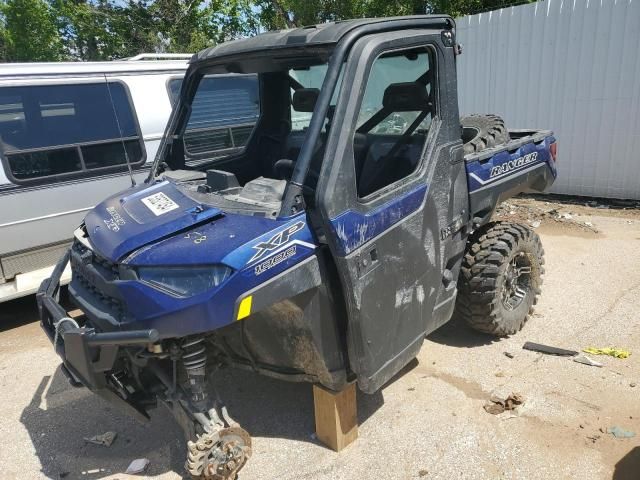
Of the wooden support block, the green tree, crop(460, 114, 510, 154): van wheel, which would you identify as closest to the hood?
the wooden support block

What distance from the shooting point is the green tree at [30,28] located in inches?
602

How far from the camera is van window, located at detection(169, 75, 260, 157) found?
3.71 meters

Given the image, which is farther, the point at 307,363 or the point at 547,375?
the point at 547,375

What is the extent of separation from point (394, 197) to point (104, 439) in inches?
91.2

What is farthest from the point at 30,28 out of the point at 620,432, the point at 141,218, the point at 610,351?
the point at 620,432

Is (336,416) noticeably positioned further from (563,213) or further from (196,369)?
(563,213)

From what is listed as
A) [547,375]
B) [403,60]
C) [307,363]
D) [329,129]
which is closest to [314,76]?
[403,60]

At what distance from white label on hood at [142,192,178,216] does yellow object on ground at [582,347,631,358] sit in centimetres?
310

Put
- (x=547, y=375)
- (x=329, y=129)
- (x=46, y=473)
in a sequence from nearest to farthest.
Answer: (x=329, y=129) < (x=46, y=473) < (x=547, y=375)

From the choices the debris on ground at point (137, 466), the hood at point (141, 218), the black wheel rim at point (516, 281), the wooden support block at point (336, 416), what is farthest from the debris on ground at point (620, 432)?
the debris on ground at point (137, 466)

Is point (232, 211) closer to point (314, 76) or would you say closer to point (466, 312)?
point (314, 76)

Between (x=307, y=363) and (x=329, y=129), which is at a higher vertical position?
(x=329, y=129)

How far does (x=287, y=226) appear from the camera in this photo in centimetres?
233

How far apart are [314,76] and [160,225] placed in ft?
4.38
